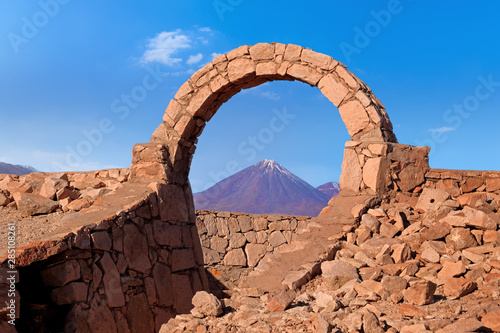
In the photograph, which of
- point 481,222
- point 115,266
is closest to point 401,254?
point 481,222

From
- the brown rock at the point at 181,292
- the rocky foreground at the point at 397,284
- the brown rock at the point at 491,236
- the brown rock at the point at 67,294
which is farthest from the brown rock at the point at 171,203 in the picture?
the brown rock at the point at 491,236

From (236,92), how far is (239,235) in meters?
4.99

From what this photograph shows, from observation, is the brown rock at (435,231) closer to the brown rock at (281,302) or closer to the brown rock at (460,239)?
the brown rock at (460,239)

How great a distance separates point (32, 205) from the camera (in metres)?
5.61

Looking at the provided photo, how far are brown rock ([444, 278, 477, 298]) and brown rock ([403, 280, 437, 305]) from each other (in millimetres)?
276

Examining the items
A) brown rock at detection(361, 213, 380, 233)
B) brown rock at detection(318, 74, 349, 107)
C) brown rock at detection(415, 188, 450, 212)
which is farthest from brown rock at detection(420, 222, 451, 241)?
brown rock at detection(318, 74, 349, 107)

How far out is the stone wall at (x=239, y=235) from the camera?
11273 millimetres

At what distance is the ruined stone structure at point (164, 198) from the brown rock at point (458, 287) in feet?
4.19

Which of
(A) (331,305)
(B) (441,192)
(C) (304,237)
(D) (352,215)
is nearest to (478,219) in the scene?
(B) (441,192)

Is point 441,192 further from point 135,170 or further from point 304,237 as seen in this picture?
point 135,170

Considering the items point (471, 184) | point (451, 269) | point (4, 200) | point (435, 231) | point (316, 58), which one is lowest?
point (451, 269)

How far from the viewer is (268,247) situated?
11.2 metres

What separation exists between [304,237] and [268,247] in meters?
6.11

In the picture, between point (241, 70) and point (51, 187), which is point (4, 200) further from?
point (241, 70)
